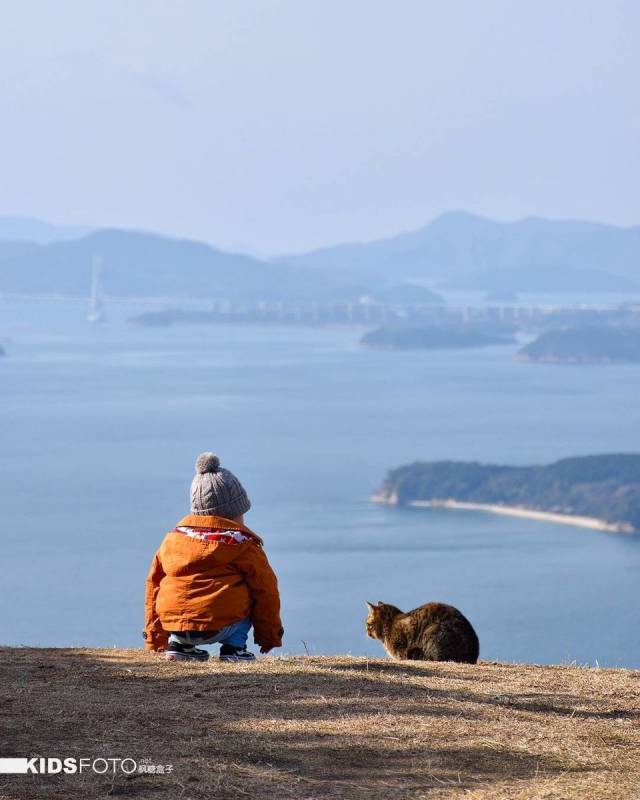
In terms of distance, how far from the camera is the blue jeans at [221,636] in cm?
411

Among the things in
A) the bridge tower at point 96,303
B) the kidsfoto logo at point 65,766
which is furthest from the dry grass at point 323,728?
the bridge tower at point 96,303

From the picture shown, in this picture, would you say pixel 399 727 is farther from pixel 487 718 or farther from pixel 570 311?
pixel 570 311

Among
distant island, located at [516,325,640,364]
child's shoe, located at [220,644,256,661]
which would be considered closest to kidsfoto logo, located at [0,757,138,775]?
child's shoe, located at [220,644,256,661]

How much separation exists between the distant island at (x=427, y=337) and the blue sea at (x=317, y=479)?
4520 millimetres

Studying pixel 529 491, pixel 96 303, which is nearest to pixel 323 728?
pixel 529 491

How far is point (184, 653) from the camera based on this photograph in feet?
13.7

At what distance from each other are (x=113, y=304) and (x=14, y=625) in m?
160

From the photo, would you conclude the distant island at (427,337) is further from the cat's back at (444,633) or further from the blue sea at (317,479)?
the cat's back at (444,633)

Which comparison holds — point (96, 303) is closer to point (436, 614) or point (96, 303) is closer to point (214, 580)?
point (436, 614)

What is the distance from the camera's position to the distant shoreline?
2680 inches

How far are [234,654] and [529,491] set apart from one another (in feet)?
223

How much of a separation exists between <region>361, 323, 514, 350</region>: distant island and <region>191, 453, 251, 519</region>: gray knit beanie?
147m

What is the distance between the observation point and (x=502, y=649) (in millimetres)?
40188

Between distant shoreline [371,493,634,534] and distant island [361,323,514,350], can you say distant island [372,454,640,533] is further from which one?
distant island [361,323,514,350]
